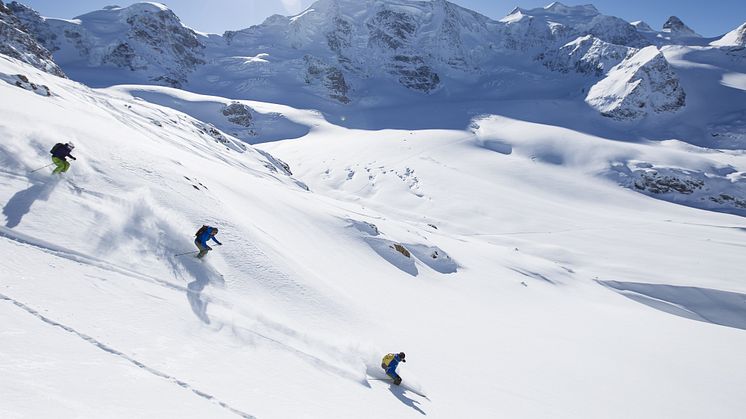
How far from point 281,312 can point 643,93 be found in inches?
4616

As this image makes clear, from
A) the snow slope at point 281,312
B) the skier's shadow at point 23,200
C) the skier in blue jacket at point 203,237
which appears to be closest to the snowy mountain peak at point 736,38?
the snow slope at point 281,312

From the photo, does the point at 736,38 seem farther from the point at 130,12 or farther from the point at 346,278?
the point at 130,12

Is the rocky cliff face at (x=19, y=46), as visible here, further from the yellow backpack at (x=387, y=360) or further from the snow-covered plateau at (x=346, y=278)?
the yellow backpack at (x=387, y=360)

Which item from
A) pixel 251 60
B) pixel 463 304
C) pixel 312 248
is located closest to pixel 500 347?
pixel 463 304

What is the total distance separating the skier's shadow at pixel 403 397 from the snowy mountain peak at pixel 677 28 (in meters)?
239

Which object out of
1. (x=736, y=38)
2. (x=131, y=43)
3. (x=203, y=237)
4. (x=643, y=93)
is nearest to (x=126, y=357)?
(x=203, y=237)

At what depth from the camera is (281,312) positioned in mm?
9992

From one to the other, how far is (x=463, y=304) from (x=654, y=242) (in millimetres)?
32458

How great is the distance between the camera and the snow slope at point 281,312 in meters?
6.16

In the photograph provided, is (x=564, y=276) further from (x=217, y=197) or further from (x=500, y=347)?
(x=217, y=197)

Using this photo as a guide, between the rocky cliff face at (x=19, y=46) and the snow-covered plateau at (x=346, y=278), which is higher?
the rocky cliff face at (x=19, y=46)

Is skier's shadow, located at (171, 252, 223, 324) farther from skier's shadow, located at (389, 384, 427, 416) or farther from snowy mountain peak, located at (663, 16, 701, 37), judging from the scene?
snowy mountain peak, located at (663, 16, 701, 37)

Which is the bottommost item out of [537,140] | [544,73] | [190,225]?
[190,225]

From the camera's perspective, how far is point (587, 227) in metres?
43.8
